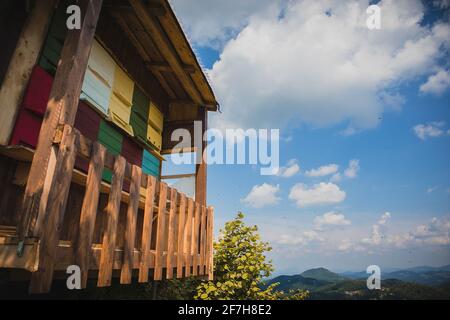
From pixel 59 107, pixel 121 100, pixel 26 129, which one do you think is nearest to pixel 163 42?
pixel 121 100

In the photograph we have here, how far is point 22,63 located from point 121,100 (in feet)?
8.31

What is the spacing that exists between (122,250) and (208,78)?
4.66m

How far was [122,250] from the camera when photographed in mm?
3082

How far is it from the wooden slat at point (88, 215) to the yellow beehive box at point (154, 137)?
4628mm

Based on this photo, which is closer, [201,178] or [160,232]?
[160,232]

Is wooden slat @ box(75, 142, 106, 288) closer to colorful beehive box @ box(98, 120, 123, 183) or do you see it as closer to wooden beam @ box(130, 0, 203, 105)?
colorful beehive box @ box(98, 120, 123, 183)

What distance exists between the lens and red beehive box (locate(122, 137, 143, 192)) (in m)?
6.26

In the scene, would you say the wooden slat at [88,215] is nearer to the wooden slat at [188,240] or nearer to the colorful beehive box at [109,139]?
the wooden slat at [188,240]

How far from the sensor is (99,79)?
5.50 m

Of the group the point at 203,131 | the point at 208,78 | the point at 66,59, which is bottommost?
the point at 66,59

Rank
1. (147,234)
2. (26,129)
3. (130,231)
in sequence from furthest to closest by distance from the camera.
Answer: (26,129) → (147,234) → (130,231)

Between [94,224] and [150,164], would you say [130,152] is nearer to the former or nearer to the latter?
[150,164]
